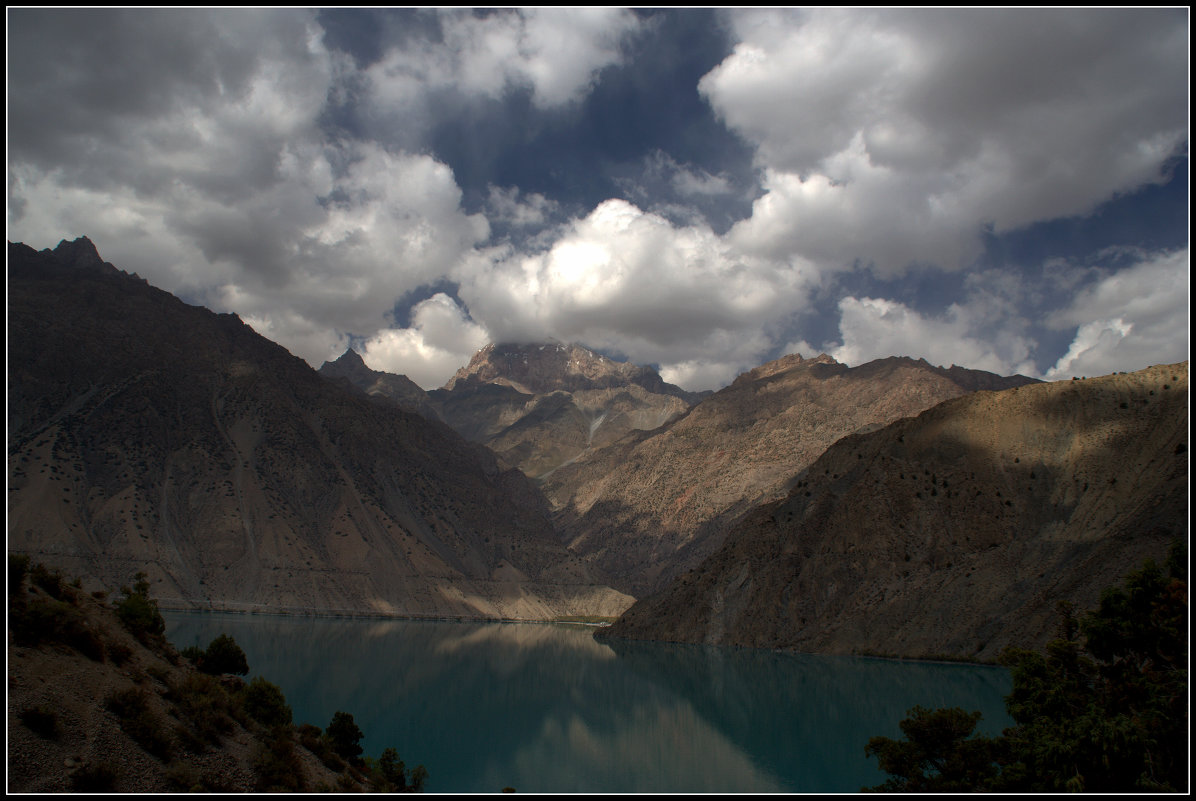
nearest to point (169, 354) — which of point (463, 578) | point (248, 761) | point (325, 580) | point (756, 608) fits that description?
point (325, 580)

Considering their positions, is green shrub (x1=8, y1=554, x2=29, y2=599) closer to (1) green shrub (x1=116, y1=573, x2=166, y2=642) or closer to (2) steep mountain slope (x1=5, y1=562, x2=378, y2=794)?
(2) steep mountain slope (x1=5, y1=562, x2=378, y2=794)

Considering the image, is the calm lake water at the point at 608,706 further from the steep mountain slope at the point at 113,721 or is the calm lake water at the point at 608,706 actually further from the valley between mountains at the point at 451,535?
the steep mountain slope at the point at 113,721

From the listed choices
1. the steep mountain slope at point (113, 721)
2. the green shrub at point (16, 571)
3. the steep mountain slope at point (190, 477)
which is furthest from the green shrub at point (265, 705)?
the steep mountain slope at point (190, 477)

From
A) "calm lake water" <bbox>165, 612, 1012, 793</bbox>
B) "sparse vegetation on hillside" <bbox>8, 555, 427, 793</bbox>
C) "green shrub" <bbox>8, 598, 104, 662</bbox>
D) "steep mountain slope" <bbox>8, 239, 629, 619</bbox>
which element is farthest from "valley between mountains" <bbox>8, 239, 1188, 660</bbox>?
"green shrub" <bbox>8, 598, 104, 662</bbox>

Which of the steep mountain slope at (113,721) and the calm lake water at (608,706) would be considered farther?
the calm lake water at (608,706)

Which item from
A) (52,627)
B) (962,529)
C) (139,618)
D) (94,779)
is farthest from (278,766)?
(962,529)

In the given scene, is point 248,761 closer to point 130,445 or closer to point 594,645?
point 594,645

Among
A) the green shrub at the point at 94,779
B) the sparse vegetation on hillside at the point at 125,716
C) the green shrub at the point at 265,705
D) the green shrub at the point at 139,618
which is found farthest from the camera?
the green shrub at the point at 265,705

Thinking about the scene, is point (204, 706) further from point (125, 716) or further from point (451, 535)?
point (451, 535)
